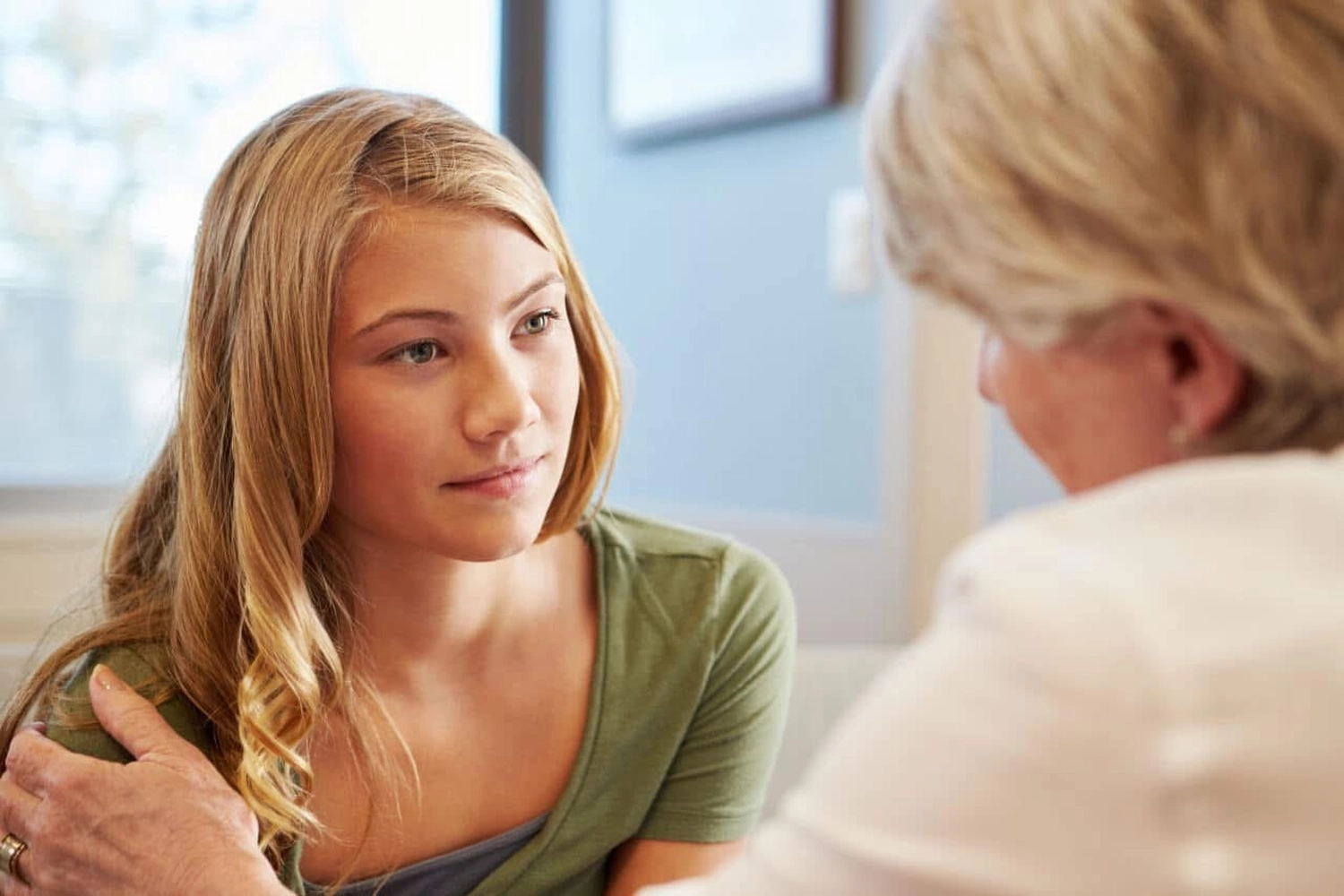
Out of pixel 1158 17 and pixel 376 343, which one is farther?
pixel 376 343

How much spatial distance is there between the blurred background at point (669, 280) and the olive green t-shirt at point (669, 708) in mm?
773

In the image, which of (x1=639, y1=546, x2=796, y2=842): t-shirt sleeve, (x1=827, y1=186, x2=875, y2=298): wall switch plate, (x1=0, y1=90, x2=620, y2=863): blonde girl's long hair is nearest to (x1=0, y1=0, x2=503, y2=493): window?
(x1=827, y1=186, x2=875, y2=298): wall switch plate

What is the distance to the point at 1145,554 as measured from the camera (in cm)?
59

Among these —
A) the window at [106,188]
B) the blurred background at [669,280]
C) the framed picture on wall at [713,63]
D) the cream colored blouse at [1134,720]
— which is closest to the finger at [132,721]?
the cream colored blouse at [1134,720]

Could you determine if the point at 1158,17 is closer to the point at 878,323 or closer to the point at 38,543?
the point at 878,323

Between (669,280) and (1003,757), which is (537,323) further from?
(669,280)

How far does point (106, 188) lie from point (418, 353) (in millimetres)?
1570

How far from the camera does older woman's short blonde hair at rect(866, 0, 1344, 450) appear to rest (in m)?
0.63

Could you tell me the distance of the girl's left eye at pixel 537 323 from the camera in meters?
1.21

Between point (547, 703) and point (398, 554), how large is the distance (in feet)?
0.66

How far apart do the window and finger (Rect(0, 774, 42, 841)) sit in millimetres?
1313

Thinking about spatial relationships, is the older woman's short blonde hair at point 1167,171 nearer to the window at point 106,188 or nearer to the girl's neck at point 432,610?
the girl's neck at point 432,610

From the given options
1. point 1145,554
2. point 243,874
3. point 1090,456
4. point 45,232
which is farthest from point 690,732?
point 45,232

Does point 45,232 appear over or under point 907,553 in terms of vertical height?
over
